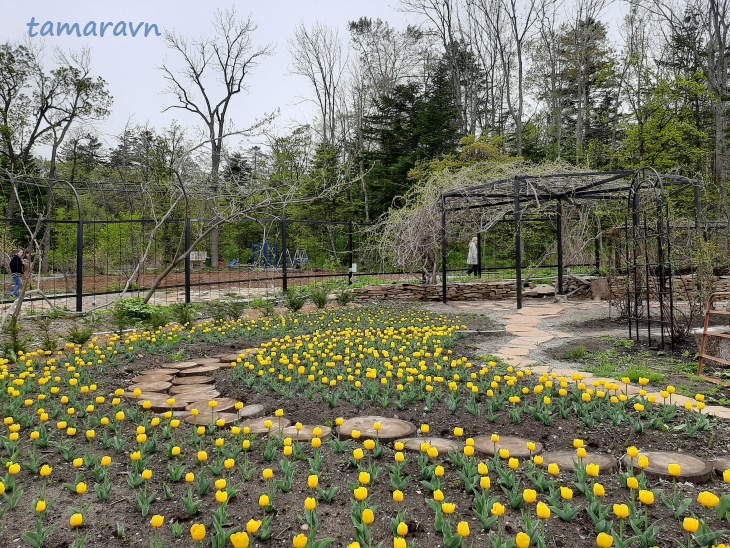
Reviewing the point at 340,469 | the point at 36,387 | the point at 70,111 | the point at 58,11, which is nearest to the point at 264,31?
the point at 70,111

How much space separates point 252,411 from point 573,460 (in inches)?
72.1

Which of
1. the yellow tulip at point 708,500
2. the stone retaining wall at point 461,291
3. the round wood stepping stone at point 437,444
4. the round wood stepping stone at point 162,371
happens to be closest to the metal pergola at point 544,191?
the stone retaining wall at point 461,291

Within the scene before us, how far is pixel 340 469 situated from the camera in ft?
6.79

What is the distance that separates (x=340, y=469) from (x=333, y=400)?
2.88 feet

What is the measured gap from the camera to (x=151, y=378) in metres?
3.68

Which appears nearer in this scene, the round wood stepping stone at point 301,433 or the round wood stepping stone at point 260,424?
the round wood stepping stone at point 301,433

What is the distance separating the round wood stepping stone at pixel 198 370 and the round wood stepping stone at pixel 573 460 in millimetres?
2808

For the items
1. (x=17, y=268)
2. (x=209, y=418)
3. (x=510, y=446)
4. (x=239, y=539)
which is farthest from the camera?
(x=17, y=268)

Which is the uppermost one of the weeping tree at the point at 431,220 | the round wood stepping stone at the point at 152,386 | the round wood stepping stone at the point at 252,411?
the weeping tree at the point at 431,220

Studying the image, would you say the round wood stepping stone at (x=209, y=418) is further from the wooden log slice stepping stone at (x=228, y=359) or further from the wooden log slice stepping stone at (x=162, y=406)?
the wooden log slice stepping stone at (x=228, y=359)

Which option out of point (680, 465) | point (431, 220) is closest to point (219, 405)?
point (680, 465)

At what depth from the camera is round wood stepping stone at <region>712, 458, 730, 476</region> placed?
1.97 m

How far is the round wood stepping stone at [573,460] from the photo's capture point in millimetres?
1997

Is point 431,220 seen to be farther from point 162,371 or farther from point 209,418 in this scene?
point 209,418
